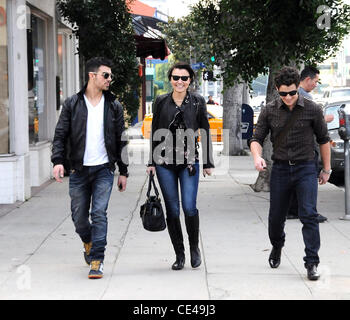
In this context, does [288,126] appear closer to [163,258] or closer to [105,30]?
[163,258]

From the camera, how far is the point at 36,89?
14039 millimetres

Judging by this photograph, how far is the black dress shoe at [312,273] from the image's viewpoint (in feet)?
20.6

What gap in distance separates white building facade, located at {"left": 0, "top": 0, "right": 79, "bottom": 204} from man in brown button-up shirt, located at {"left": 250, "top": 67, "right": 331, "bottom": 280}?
542cm

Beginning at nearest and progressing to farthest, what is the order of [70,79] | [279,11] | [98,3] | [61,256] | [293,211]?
[61,256] → [293,211] → [279,11] → [98,3] → [70,79]

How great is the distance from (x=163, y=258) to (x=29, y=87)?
6.04 metres

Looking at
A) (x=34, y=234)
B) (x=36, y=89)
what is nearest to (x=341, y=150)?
(x=36, y=89)

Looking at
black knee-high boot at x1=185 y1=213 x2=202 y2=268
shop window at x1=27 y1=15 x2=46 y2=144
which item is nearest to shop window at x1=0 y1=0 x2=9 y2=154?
shop window at x1=27 y1=15 x2=46 y2=144

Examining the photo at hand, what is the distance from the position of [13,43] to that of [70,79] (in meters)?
6.38

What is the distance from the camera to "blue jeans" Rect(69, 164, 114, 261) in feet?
21.1

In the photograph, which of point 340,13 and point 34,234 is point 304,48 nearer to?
point 340,13

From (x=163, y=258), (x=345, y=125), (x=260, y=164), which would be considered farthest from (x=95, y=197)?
(x=345, y=125)

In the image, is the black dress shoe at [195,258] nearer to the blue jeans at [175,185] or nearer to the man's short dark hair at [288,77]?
the blue jeans at [175,185]

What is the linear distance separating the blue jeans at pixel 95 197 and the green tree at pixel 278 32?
5164 millimetres

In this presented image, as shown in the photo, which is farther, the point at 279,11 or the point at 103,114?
the point at 279,11
